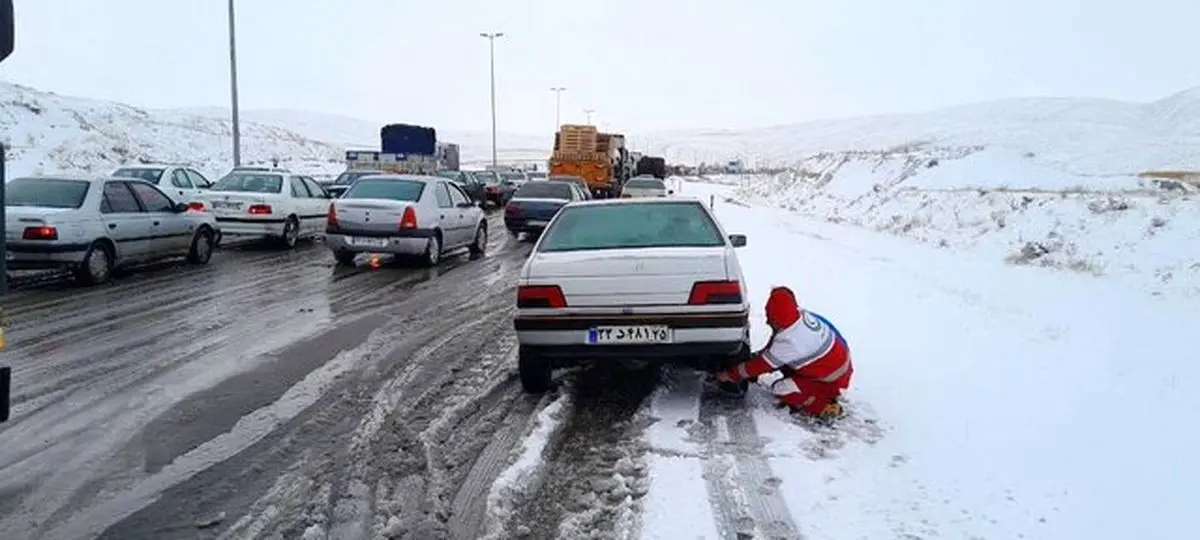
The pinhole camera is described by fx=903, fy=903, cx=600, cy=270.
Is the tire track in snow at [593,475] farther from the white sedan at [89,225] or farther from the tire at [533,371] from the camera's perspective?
the white sedan at [89,225]

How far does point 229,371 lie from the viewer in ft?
23.1

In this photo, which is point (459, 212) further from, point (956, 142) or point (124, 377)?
point (956, 142)

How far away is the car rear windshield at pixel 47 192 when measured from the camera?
37.5 ft

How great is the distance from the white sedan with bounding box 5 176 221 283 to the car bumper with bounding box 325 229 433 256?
7.54ft

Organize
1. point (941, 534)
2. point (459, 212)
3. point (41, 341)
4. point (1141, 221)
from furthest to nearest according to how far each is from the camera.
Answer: point (1141, 221) → point (459, 212) → point (41, 341) → point (941, 534)

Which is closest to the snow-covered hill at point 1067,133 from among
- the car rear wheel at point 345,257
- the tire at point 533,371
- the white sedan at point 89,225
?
the car rear wheel at point 345,257

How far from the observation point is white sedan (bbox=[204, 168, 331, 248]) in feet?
55.2

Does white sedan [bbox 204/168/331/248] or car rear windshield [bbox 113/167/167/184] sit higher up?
car rear windshield [bbox 113/167/167/184]

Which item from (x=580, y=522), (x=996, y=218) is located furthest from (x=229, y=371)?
(x=996, y=218)

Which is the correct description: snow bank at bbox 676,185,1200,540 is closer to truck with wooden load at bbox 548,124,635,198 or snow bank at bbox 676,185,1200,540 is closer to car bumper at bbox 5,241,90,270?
car bumper at bbox 5,241,90,270

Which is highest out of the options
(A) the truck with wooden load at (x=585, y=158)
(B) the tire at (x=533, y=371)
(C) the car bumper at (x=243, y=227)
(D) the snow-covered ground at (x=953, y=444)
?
(A) the truck with wooden load at (x=585, y=158)

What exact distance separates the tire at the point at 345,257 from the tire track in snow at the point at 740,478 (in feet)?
32.2

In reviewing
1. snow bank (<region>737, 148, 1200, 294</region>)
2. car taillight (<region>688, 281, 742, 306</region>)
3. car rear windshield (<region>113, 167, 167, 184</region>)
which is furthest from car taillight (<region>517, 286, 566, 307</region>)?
car rear windshield (<region>113, 167, 167, 184</region>)

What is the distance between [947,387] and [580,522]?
3.59 meters
